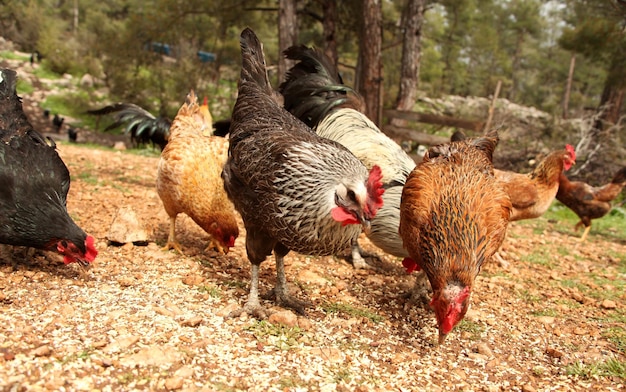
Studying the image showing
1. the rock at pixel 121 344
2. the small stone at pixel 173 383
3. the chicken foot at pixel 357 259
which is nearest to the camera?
the small stone at pixel 173 383

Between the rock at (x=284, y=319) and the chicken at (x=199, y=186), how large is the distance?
3.98 feet

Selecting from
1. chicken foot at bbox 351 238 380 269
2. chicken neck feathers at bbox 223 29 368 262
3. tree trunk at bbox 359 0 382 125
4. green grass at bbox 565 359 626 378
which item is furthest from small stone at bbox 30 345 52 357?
tree trunk at bbox 359 0 382 125

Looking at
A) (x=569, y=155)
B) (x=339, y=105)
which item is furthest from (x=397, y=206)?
(x=569, y=155)

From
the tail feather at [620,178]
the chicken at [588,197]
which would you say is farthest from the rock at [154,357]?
the tail feather at [620,178]

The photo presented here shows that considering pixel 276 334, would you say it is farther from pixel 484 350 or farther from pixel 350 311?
pixel 484 350

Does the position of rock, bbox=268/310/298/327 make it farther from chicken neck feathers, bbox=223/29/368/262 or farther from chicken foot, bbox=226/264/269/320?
chicken neck feathers, bbox=223/29/368/262

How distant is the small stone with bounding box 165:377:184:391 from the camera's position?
227cm

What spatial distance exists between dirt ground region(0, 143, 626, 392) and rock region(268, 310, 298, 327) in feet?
0.05

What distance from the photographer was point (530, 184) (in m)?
5.61

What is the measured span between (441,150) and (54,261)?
3362 mm

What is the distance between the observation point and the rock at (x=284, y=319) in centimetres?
318

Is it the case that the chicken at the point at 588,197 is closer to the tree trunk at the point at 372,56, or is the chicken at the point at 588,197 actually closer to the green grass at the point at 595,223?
the green grass at the point at 595,223

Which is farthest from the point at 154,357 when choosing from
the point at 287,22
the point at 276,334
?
the point at 287,22

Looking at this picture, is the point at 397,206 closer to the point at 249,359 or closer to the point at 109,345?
the point at 249,359
